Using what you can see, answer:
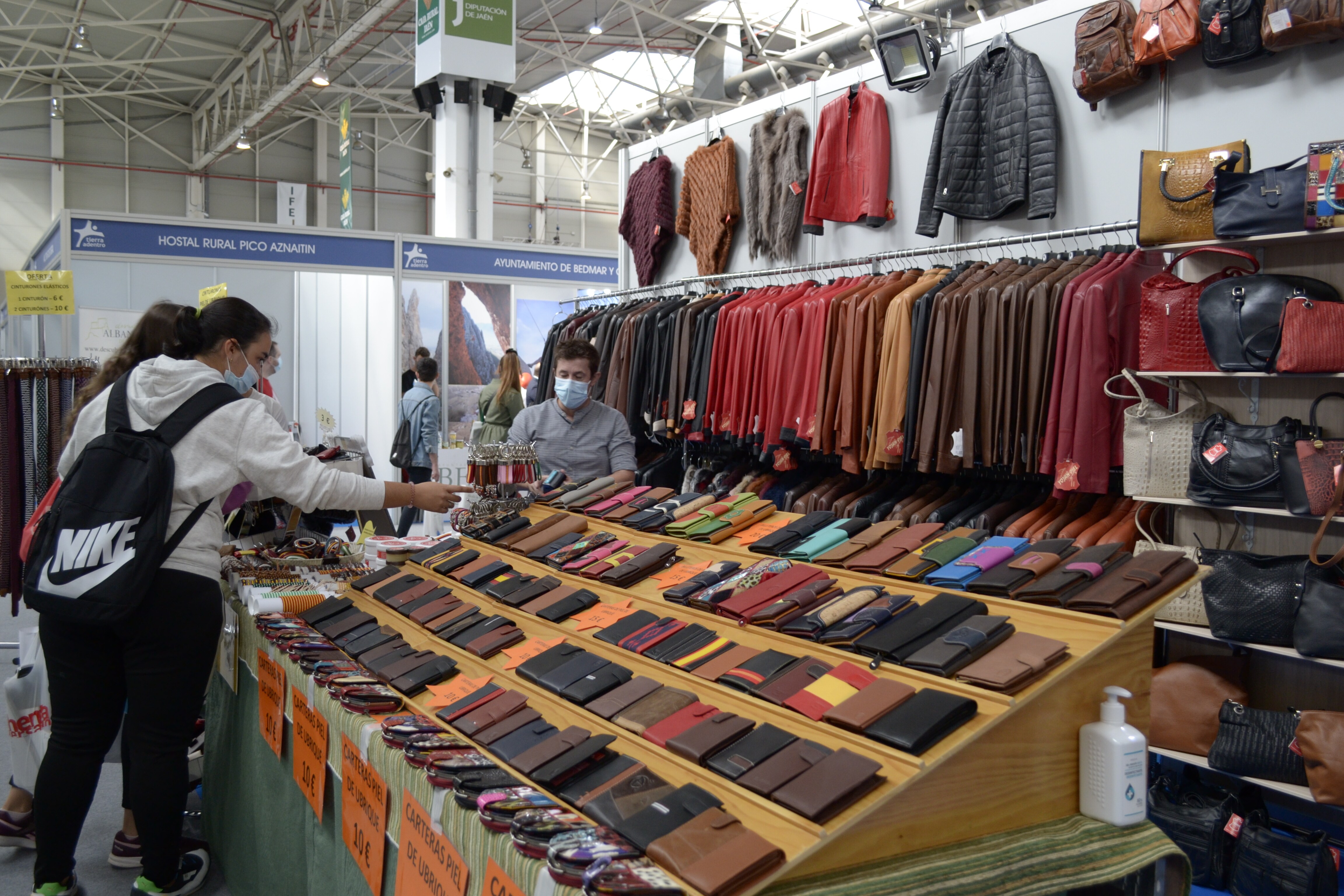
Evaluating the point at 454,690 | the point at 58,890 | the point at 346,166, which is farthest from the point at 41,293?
the point at 346,166

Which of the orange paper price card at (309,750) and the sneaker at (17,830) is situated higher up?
the orange paper price card at (309,750)

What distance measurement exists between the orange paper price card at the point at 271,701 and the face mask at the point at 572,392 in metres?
1.72

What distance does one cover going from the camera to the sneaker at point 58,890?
2.49 meters

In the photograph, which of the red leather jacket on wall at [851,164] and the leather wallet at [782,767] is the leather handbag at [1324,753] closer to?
the leather wallet at [782,767]

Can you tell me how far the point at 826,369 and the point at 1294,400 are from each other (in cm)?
187

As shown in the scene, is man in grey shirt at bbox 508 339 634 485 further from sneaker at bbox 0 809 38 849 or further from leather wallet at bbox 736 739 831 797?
leather wallet at bbox 736 739 831 797

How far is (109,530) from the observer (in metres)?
2.26

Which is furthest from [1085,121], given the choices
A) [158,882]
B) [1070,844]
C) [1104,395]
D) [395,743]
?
[158,882]

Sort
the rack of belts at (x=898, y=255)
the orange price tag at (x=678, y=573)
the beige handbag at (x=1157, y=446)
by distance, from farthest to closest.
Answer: the rack of belts at (x=898, y=255)
the beige handbag at (x=1157, y=446)
the orange price tag at (x=678, y=573)

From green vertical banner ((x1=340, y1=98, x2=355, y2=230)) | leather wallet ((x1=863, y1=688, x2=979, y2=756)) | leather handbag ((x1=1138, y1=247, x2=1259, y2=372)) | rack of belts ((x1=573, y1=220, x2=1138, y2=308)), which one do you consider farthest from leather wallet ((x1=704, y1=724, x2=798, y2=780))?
green vertical banner ((x1=340, y1=98, x2=355, y2=230))

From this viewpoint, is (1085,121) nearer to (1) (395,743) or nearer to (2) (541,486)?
(2) (541,486)

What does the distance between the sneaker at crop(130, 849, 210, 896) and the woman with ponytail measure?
12mm

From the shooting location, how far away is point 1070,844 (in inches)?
58.6

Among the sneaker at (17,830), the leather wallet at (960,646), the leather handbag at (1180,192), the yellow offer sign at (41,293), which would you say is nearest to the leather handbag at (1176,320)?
the leather handbag at (1180,192)
